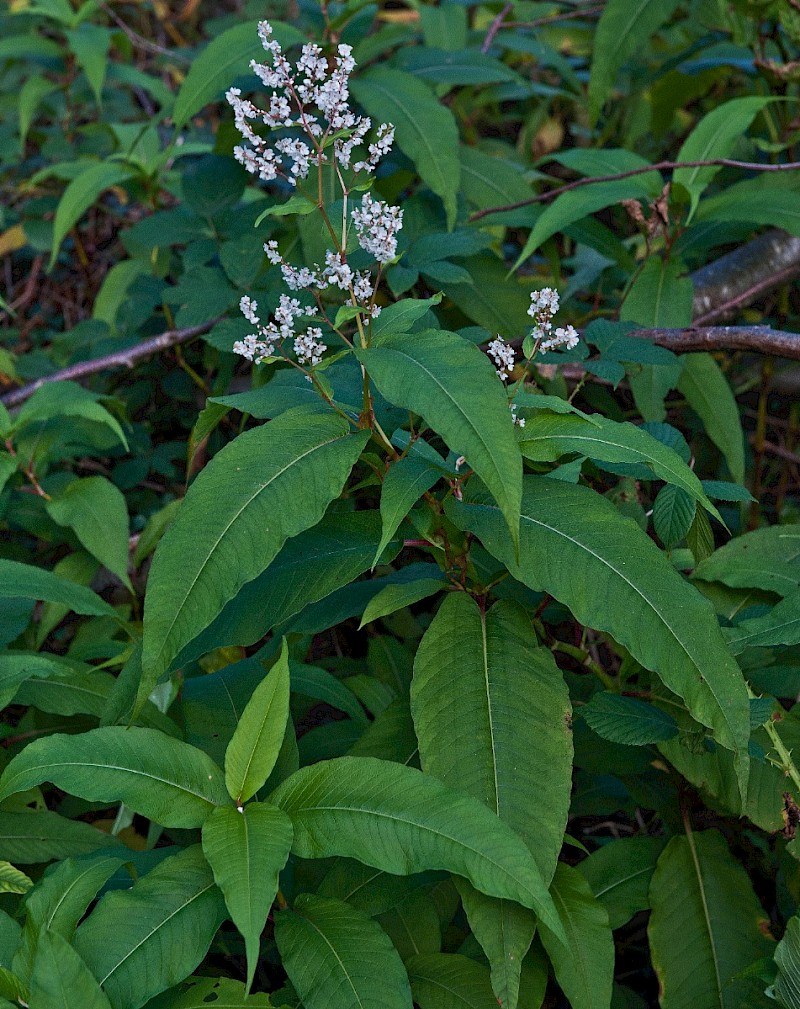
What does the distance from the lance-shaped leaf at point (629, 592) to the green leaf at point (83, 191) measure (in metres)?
2.06

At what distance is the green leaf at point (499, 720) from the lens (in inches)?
54.8

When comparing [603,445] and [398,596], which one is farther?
[398,596]

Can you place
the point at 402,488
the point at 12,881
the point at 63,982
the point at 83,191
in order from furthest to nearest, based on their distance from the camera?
the point at 83,191
the point at 12,881
the point at 402,488
the point at 63,982

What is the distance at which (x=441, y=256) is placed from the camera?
93.1 inches

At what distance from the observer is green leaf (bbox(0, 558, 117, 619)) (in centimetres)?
180

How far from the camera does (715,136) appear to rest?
2.60m

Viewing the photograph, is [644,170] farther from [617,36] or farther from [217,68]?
[217,68]

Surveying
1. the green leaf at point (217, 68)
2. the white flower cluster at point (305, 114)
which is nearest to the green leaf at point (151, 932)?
the white flower cluster at point (305, 114)

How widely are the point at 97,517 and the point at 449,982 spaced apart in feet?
4.48

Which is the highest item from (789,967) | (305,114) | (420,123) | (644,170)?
(305,114)

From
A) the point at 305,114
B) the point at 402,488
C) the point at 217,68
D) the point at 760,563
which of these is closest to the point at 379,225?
the point at 305,114

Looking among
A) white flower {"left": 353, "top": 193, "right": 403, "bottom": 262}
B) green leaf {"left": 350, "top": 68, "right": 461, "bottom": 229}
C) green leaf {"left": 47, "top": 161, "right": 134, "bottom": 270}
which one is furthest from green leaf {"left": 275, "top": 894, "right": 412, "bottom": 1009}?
green leaf {"left": 47, "top": 161, "right": 134, "bottom": 270}

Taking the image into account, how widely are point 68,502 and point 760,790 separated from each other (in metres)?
1.70

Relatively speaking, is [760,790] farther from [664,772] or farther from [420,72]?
[420,72]
